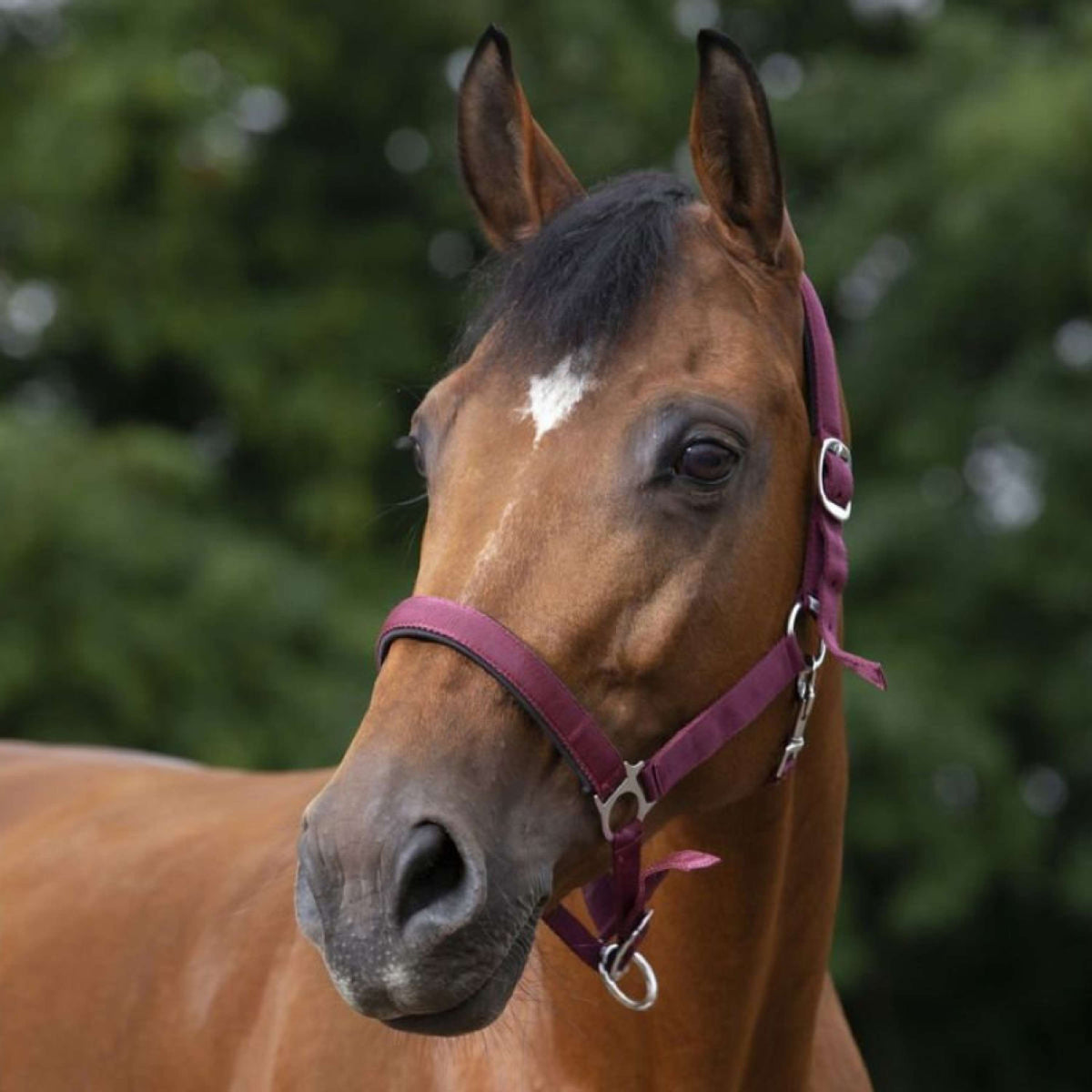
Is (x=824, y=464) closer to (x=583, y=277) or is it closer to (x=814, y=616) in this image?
(x=814, y=616)

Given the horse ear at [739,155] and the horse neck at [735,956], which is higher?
the horse ear at [739,155]

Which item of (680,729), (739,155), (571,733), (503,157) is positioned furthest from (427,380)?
(571,733)

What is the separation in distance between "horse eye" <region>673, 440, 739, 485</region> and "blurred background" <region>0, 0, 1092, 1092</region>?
470cm

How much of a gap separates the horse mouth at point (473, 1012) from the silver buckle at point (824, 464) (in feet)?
2.41

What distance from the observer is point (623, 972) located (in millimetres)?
2223

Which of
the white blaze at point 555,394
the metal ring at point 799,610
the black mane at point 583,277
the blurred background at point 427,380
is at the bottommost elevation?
the blurred background at point 427,380

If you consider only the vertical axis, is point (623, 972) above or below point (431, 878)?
below

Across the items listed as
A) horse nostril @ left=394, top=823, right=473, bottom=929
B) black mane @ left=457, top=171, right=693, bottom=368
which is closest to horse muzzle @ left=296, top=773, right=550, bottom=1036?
horse nostril @ left=394, top=823, right=473, bottom=929

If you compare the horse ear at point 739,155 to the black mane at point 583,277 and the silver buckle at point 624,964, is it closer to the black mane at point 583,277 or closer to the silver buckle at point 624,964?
the black mane at point 583,277

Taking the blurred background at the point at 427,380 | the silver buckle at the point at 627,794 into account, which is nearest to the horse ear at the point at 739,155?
the silver buckle at the point at 627,794

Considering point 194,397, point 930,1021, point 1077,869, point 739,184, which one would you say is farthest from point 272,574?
point 739,184

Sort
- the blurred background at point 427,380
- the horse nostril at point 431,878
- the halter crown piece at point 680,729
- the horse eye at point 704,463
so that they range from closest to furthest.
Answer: the horse nostril at point 431,878 → the halter crown piece at point 680,729 → the horse eye at point 704,463 → the blurred background at point 427,380

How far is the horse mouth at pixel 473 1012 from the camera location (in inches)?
75.6

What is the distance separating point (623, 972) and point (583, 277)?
90cm
